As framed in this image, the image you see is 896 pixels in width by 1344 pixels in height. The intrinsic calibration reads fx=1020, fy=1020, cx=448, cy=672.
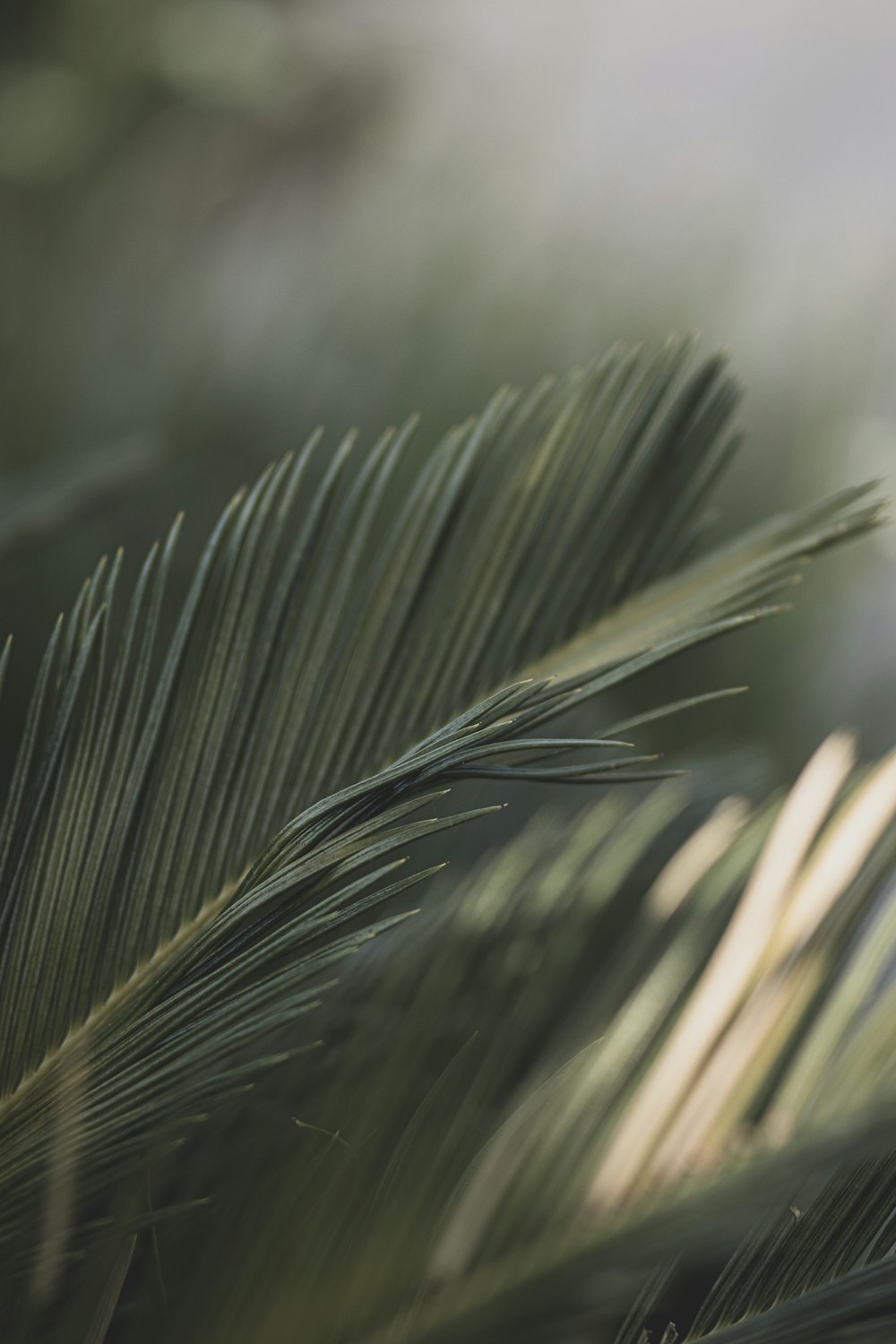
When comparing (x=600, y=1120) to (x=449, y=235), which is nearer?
(x=600, y=1120)

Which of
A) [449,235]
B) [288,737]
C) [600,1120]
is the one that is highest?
[449,235]

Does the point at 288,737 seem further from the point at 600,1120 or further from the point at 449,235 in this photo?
the point at 449,235

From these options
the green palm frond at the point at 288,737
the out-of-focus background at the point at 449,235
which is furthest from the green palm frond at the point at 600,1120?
the out-of-focus background at the point at 449,235

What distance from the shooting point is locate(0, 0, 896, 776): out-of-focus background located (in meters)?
0.79

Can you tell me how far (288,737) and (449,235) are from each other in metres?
0.58

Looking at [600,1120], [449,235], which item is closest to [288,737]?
[600,1120]

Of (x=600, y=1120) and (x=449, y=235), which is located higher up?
(x=449, y=235)

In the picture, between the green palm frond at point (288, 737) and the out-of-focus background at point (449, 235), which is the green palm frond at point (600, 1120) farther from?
the out-of-focus background at point (449, 235)

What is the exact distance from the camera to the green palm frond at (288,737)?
1.05 feet

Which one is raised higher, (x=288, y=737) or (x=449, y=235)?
(x=449, y=235)

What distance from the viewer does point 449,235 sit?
2.75ft

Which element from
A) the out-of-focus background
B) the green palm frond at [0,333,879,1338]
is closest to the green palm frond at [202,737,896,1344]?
the green palm frond at [0,333,879,1338]

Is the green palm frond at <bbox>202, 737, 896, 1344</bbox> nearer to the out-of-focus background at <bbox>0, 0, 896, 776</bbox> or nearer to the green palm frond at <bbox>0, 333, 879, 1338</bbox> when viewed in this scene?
the green palm frond at <bbox>0, 333, 879, 1338</bbox>

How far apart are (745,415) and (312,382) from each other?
0.34 meters
